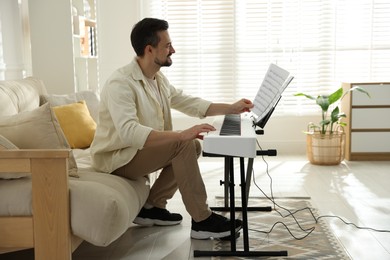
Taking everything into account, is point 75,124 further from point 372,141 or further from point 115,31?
point 372,141

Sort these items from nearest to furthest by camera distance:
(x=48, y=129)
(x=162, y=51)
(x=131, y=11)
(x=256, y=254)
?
(x=48, y=129)
(x=256, y=254)
(x=162, y=51)
(x=131, y=11)

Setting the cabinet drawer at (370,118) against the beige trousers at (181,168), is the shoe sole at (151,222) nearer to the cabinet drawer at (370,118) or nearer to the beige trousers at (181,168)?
the beige trousers at (181,168)

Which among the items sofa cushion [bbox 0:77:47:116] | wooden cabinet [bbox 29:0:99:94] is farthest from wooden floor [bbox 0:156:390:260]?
wooden cabinet [bbox 29:0:99:94]

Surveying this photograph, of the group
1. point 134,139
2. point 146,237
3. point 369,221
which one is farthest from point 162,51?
point 369,221

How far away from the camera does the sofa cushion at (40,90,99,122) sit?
367 centimetres

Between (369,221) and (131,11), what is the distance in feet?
11.0

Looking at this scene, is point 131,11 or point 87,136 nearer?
point 87,136

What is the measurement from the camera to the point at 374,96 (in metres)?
5.15

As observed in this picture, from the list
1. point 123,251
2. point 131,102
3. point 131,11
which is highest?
point 131,11

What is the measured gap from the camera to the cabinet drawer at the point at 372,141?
5.19 metres

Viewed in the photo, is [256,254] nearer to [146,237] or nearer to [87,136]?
[146,237]

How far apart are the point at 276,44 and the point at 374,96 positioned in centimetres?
113

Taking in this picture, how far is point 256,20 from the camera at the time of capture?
18.7 feet

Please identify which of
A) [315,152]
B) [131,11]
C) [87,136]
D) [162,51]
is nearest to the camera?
[162,51]
